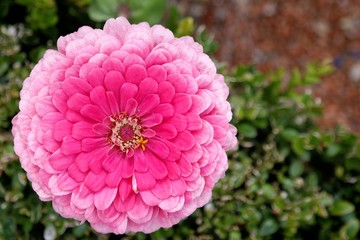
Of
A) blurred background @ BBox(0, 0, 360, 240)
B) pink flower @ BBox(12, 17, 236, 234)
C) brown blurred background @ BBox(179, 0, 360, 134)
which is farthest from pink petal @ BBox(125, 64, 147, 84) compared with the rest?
brown blurred background @ BBox(179, 0, 360, 134)

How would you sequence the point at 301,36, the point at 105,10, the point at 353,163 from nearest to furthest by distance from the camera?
the point at 105,10 → the point at 353,163 → the point at 301,36

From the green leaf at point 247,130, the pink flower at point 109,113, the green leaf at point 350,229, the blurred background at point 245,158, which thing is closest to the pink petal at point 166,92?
the pink flower at point 109,113

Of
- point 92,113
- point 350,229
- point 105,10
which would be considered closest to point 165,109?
point 92,113

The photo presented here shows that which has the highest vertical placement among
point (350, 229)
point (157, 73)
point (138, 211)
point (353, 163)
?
point (157, 73)

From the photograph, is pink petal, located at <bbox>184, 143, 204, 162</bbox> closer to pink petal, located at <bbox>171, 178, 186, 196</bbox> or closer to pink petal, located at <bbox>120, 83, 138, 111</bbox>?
pink petal, located at <bbox>171, 178, 186, 196</bbox>

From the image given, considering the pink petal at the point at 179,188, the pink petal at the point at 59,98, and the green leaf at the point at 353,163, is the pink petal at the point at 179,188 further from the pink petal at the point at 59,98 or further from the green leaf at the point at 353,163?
the green leaf at the point at 353,163

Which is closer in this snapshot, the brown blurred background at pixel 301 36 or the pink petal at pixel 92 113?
the pink petal at pixel 92 113

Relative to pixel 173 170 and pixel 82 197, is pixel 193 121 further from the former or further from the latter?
pixel 82 197

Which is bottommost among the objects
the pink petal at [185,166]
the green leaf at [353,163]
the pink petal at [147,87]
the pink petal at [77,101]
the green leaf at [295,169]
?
the green leaf at [295,169]
